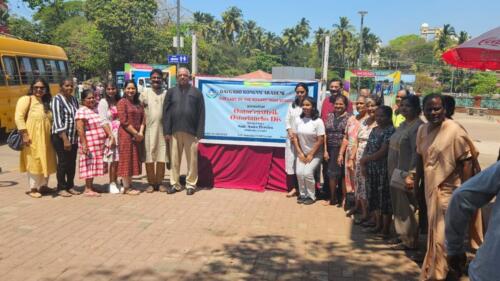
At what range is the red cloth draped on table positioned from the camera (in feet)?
24.1

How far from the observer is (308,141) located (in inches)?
254

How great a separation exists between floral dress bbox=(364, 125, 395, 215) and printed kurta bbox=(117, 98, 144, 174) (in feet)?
10.9

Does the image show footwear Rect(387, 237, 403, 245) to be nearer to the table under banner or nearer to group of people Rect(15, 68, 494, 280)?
group of people Rect(15, 68, 494, 280)

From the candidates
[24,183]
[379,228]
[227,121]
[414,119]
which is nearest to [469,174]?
[414,119]

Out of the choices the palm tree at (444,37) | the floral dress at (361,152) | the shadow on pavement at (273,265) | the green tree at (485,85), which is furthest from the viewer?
the palm tree at (444,37)

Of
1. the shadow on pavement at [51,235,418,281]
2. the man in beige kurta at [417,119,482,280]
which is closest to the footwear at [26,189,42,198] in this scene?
the shadow on pavement at [51,235,418,281]

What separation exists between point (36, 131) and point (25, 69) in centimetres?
834

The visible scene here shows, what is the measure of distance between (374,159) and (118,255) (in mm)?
2909

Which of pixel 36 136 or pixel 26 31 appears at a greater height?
pixel 26 31

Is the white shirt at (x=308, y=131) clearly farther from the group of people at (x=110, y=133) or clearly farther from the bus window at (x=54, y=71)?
the bus window at (x=54, y=71)

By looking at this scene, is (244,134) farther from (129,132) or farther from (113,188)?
(113,188)

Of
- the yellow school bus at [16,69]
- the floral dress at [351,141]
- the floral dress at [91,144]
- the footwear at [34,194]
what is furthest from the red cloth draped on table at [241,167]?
the yellow school bus at [16,69]

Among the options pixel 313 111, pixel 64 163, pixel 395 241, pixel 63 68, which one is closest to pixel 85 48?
pixel 63 68

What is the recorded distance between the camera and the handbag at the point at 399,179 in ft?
14.8
